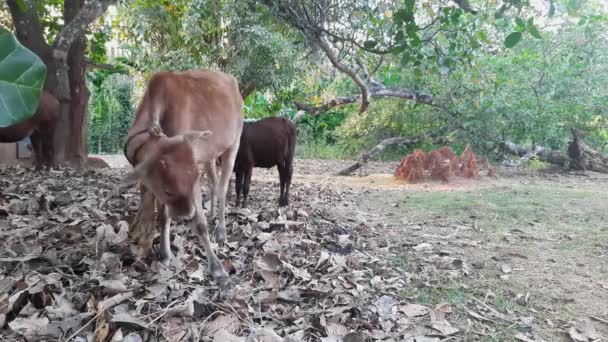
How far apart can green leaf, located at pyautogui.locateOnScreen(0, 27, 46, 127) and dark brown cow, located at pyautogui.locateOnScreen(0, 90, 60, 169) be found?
188 inches

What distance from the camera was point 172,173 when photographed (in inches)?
99.0

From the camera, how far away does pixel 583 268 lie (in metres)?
3.68

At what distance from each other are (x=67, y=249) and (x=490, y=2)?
13.8ft

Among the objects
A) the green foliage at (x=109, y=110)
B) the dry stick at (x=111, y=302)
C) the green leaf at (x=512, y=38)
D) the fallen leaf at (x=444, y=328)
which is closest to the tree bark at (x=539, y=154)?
the green leaf at (x=512, y=38)

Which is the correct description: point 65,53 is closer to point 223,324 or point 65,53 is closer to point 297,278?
point 297,278

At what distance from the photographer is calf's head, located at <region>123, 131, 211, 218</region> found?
8.27ft

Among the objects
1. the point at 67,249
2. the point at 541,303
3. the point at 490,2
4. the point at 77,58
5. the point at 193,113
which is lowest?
the point at 541,303

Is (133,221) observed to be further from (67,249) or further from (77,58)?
(77,58)

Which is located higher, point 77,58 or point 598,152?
point 77,58

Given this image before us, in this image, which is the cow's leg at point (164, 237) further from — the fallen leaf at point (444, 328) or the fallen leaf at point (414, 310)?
the fallen leaf at point (444, 328)

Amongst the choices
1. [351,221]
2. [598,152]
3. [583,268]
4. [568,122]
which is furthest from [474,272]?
[598,152]

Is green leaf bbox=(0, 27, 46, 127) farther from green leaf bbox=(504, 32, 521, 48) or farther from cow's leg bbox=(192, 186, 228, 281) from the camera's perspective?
green leaf bbox=(504, 32, 521, 48)

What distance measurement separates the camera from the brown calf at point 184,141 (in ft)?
8.34

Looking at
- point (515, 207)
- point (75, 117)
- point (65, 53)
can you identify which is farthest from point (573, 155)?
point (65, 53)
